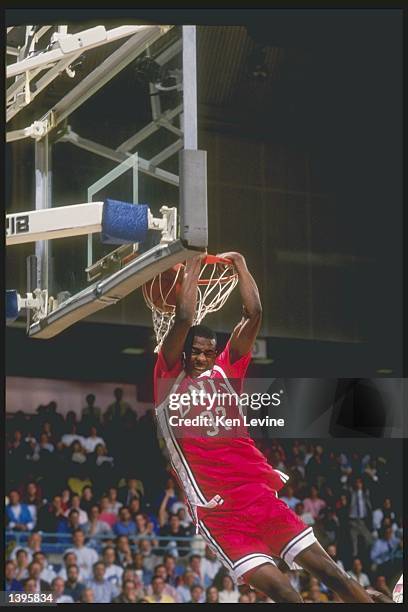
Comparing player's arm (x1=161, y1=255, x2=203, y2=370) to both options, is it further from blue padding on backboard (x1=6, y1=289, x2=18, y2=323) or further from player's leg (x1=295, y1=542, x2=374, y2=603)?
player's leg (x1=295, y1=542, x2=374, y2=603)

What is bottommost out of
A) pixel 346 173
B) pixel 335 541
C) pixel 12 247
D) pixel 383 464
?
pixel 335 541

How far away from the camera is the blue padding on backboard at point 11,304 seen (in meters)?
9.27

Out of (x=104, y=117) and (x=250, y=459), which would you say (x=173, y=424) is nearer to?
(x=250, y=459)

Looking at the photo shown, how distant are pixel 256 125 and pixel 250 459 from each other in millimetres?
3035

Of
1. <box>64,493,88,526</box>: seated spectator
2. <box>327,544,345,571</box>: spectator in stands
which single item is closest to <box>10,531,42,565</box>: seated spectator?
<box>64,493,88,526</box>: seated spectator

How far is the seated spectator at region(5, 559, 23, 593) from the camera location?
1077cm

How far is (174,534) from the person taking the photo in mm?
Answer: 11820

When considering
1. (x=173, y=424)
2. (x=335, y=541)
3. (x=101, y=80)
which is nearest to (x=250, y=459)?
(x=173, y=424)

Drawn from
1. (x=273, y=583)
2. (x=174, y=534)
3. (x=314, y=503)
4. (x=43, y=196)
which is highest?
(x=43, y=196)

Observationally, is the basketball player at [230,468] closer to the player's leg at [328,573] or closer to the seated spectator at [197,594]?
the player's leg at [328,573]

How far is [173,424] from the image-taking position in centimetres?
926

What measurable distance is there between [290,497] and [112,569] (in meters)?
2.22

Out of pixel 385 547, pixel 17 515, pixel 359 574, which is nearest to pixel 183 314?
pixel 359 574

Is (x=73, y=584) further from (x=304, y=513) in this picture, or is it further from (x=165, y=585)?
(x=304, y=513)
